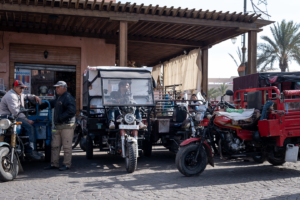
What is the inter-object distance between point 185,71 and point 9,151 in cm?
1399

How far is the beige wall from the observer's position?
1456 centimetres

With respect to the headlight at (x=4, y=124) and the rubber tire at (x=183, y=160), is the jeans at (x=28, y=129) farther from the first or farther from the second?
the rubber tire at (x=183, y=160)

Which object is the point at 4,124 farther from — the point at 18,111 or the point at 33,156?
the point at 33,156

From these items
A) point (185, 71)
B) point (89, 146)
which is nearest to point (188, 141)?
point (89, 146)

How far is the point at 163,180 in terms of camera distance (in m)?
6.26

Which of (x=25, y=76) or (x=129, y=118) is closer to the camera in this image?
(x=129, y=118)

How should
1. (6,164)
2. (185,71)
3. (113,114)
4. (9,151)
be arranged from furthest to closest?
(185,71), (113,114), (9,151), (6,164)

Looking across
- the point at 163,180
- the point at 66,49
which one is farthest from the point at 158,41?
the point at 163,180

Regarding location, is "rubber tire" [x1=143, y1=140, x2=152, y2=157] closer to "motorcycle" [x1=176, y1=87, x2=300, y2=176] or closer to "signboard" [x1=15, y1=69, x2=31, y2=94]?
"motorcycle" [x1=176, y1=87, x2=300, y2=176]

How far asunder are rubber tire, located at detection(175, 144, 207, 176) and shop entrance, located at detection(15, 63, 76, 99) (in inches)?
412

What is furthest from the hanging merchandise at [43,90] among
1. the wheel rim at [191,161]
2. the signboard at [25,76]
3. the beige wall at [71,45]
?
the wheel rim at [191,161]

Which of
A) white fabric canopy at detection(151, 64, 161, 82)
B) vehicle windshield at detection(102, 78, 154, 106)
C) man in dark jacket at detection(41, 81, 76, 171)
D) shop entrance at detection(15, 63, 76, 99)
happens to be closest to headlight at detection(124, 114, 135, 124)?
vehicle windshield at detection(102, 78, 154, 106)

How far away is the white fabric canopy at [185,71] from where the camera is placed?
17750 millimetres

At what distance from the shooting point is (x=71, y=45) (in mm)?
15609
